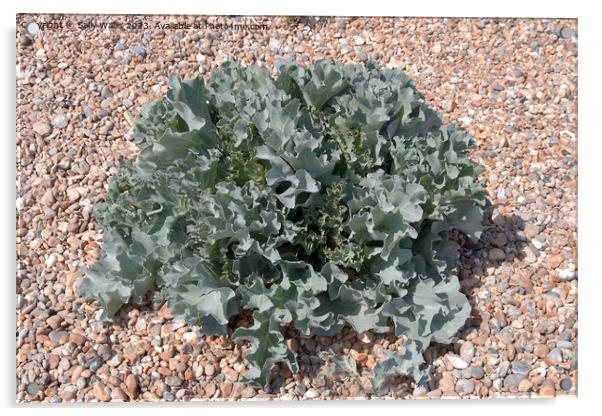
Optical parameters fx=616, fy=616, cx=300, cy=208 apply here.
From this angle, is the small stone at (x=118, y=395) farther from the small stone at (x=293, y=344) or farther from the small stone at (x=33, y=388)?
the small stone at (x=293, y=344)

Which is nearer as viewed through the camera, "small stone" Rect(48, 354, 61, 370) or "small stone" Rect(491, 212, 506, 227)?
"small stone" Rect(48, 354, 61, 370)

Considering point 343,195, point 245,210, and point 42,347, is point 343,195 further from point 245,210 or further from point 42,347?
point 42,347

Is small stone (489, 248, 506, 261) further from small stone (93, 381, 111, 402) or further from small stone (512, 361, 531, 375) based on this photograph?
small stone (93, 381, 111, 402)

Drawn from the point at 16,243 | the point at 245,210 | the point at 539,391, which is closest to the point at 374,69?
the point at 245,210

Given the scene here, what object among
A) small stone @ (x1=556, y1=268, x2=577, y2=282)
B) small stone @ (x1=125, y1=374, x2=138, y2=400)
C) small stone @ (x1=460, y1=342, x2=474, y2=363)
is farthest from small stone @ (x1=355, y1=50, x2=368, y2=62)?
small stone @ (x1=125, y1=374, x2=138, y2=400)

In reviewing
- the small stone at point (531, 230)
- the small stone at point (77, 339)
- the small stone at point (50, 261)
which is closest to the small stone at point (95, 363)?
the small stone at point (77, 339)

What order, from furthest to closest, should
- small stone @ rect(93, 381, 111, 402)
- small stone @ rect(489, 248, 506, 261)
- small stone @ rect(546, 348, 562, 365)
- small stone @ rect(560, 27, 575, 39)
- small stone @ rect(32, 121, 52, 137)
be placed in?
small stone @ rect(560, 27, 575, 39) → small stone @ rect(32, 121, 52, 137) → small stone @ rect(489, 248, 506, 261) → small stone @ rect(546, 348, 562, 365) → small stone @ rect(93, 381, 111, 402)

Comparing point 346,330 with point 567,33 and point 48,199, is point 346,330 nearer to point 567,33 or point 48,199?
point 48,199
